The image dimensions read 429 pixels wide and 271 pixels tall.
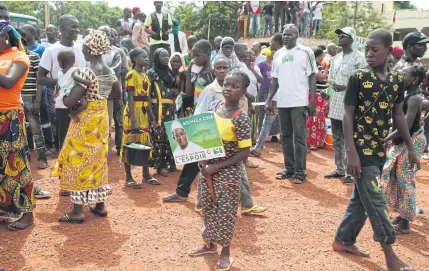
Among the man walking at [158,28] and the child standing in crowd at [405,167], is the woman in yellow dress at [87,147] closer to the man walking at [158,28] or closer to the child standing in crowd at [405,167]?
the child standing in crowd at [405,167]

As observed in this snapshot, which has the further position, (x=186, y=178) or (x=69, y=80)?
(x=186, y=178)

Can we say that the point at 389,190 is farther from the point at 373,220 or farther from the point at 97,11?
the point at 97,11

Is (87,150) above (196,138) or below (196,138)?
below

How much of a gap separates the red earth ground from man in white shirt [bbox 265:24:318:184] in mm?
657

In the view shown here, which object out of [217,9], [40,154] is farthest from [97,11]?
[40,154]

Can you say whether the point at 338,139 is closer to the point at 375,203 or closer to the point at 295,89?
the point at 295,89

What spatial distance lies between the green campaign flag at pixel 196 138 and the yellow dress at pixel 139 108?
7.43 feet

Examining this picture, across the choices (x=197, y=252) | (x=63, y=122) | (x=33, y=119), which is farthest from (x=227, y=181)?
(x=33, y=119)

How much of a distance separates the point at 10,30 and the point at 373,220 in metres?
3.57

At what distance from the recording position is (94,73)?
4.18 m

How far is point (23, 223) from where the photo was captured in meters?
4.05

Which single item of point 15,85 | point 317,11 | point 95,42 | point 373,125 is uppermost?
point 317,11

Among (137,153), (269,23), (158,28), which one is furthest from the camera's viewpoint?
(269,23)

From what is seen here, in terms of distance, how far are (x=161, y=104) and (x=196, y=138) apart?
275cm
